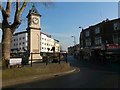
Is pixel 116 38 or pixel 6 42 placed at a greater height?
pixel 116 38

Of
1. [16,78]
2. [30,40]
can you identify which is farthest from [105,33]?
[16,78]

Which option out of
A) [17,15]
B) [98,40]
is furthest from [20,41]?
[17,15]

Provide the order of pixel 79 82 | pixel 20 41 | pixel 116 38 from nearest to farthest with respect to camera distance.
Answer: pixel 79 82
pixel 116 38
pixel 20 41

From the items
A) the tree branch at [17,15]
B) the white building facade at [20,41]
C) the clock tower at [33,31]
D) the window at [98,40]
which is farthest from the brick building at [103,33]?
the white building facade at [20,41]

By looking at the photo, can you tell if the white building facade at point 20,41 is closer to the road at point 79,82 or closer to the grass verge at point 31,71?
the grass verge at point 31,71

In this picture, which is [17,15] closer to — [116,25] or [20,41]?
[116,25]

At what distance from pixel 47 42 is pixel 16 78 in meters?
130

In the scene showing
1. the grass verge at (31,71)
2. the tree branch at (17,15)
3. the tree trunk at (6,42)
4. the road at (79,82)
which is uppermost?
the tree branch at (17,15)

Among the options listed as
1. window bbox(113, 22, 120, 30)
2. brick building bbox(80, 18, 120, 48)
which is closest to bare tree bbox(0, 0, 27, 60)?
brick building bbox(80, 18, 120, 48)

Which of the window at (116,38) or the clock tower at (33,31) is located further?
the window at (116,38)

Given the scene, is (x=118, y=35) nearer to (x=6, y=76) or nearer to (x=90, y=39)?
(x=90, y=39)

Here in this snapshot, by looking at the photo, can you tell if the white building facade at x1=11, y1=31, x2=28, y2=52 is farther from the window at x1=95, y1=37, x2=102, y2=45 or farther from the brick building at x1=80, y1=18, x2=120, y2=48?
the window at x1=95, y1=37, x2=102, y2=45

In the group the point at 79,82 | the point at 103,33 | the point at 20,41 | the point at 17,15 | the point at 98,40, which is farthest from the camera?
the point at 20,41

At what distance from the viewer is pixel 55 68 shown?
2030 cm
